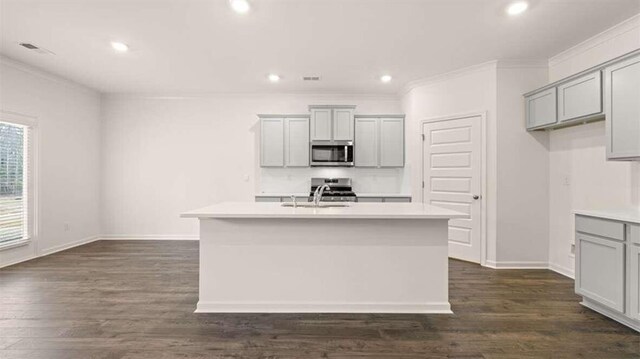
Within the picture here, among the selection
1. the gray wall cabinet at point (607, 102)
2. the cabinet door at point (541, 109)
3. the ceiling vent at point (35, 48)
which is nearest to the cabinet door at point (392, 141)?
the cabinet door at point (541, 109)

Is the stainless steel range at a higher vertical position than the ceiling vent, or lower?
lower

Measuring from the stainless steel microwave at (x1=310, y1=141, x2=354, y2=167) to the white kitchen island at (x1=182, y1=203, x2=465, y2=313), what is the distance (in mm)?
2665

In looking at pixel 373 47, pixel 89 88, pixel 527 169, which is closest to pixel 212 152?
pixel 89 88

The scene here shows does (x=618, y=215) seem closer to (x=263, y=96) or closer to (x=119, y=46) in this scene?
(x=263, y=96)

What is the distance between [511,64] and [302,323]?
4.05 m

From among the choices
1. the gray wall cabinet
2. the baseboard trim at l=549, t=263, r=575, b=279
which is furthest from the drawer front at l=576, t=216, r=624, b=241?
the baseboard trim at l=549, t=263, r=575, b=279

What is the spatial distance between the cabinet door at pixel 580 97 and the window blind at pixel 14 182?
22.7 ft

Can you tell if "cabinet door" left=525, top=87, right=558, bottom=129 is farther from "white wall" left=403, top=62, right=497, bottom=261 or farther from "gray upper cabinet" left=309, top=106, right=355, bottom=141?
"gray upper cabinet" left=309, top=106, right=355, bottom=141

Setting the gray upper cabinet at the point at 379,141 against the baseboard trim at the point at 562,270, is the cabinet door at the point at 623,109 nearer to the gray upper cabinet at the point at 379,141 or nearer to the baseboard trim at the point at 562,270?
the baseboard trim at the point at 562,270

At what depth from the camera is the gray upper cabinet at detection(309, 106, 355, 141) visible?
5.29 m

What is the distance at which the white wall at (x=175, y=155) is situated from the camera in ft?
18.8

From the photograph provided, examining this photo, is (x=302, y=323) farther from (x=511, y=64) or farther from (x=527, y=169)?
(x=511, y=64)

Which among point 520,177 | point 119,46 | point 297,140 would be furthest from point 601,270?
point 119,46

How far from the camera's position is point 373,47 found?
143 inches
